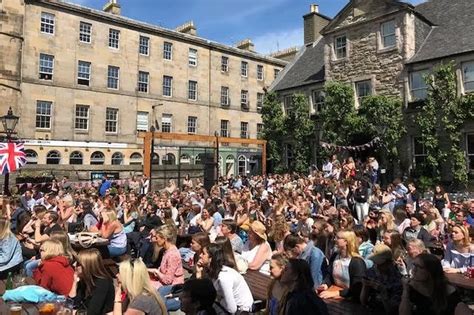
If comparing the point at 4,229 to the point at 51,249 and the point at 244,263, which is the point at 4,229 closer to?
the point at 51,249

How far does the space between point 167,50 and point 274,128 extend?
46.4 feet

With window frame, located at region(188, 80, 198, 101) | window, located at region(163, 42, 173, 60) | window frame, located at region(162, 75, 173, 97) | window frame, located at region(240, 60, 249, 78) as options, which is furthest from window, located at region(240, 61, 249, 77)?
window frame, located at region(162, 75, 173, 97)

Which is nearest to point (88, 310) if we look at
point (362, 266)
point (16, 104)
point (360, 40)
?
point (362, 266)

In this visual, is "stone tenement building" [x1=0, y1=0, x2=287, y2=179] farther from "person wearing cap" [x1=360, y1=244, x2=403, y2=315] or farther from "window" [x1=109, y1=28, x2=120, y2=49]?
"person wearing cap" [x1=360, y1=244, x2=403, y2=315]

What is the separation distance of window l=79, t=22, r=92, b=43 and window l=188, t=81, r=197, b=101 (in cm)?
972

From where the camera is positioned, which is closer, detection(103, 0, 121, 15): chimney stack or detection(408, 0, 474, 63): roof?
detection(408, 0, 474, 63): roof

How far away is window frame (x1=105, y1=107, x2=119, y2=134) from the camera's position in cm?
3325

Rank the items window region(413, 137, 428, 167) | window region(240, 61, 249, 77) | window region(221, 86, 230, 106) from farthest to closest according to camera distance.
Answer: window region(240, 61, 249, 77)
window region(221, 86, 230, 106)
window region(413, 137, 428, 167)

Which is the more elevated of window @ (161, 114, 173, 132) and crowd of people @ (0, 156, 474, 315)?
window @ (161, 114, 173, 132)

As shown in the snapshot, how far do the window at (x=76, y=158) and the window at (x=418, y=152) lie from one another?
23163 millimetres

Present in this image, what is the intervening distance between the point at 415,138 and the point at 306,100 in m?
7.93

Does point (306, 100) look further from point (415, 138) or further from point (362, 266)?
point (362, 266)

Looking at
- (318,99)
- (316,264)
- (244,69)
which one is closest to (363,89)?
(318,99)

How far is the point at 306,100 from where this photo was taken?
27047 mm
